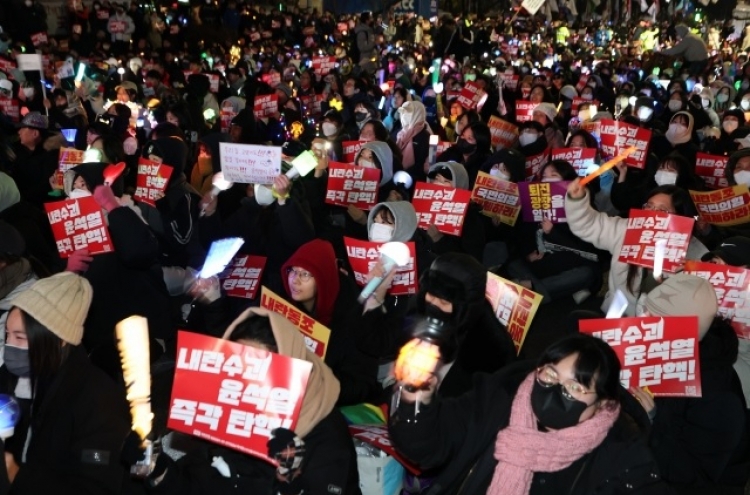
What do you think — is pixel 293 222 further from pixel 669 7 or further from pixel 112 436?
pixel 669 7

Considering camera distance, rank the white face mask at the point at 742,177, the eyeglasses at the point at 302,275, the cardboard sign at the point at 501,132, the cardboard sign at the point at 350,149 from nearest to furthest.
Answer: the eyeglasses at the point at 302,275 < the white face mask at the point at 742,177 < the cardboard sign at the point at 350,149 < the cardboard sign at the point at 501,132

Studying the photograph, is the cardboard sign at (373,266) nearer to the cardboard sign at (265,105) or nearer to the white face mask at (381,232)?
the white face mask at (381,232)

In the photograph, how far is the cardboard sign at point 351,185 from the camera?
7262 mm

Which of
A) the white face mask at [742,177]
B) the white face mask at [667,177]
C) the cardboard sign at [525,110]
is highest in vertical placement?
the white face mask at [742,177]

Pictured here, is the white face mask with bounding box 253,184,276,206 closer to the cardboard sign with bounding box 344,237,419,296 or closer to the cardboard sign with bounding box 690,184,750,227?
the cardboard sign with bounding box 344,237,419,296

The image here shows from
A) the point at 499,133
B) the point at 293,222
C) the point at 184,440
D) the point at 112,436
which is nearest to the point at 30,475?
the point at 112,436

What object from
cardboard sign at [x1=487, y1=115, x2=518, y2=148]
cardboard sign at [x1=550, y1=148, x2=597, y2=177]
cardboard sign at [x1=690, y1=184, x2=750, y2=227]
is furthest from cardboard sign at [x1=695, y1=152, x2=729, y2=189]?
cardboard sign at [x1=487, y1=115, x2=518, y2=148]

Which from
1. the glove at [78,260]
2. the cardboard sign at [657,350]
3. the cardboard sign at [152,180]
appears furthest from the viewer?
the cardboard sign at [152,180]

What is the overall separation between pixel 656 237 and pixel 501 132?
5.38 metres

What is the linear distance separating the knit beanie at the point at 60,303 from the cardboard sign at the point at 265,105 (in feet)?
27.7

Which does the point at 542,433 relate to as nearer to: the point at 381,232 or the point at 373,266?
the point at 373,266

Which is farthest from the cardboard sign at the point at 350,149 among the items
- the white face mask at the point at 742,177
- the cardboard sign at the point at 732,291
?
the cardboard sign at the point at 732,291

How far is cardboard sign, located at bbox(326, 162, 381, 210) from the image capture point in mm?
7262

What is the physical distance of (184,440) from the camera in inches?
145
